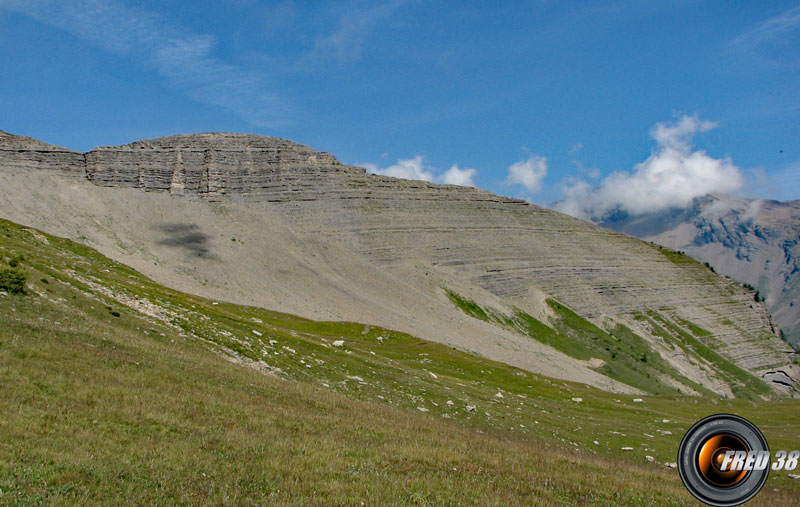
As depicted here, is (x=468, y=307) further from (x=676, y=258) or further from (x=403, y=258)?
(x=676, y=258)

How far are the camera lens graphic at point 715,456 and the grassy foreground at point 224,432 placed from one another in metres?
2.77

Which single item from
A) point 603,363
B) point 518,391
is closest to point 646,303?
point 603,363

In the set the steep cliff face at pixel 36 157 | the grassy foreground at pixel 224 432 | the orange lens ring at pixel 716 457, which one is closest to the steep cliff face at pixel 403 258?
the steep cliff face at pixel 36 157

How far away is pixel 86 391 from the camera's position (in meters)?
16.6

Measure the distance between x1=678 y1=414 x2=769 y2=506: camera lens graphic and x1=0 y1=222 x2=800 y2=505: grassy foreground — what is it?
277cm

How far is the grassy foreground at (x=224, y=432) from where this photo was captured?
12.0m

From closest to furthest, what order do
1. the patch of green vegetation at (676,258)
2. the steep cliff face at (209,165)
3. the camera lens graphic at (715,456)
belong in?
the camera lens graphic at (715,456) < the steep cliff face at (209,165) < the patch of green vegetation at (676,258)

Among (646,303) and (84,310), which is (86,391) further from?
(646,303)

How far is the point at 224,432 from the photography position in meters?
16.0

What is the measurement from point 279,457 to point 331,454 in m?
1.68

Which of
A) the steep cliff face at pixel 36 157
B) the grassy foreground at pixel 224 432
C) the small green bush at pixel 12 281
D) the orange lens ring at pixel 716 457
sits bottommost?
the grassy foreground at pixel 224 432

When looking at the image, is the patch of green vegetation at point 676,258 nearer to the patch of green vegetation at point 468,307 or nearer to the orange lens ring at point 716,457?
the patch of green vegetation at point 468,307

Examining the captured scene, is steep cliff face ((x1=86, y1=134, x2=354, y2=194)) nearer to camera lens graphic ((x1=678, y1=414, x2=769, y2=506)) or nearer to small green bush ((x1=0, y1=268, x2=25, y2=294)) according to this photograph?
small green bush ((x1=0, y1=268, x2=25, y2=294))

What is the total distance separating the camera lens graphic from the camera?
41.5 ft
